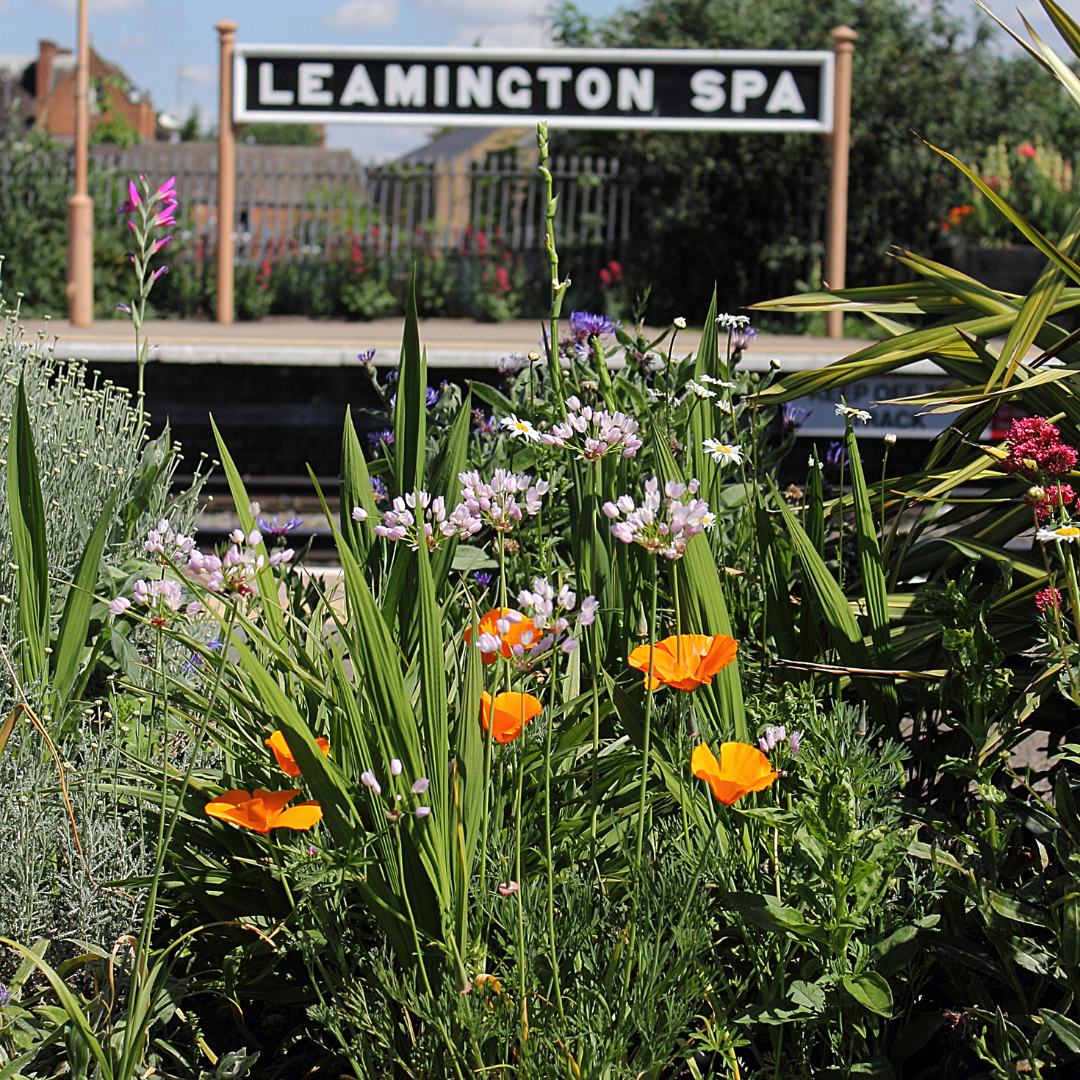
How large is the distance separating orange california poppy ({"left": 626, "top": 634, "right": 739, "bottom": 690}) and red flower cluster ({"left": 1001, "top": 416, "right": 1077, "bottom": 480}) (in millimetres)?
445

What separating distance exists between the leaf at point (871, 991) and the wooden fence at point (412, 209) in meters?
12.5

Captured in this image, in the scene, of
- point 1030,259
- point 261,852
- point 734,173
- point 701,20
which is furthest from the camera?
point 701,20

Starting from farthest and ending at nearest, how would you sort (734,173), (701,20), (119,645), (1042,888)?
(701,20) < (734,173) < (119,645) < (1042,888)

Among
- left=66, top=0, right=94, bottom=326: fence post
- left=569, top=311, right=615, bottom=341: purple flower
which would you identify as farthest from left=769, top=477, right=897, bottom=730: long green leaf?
left=66, top=0, right=94, bottom=326: fence post

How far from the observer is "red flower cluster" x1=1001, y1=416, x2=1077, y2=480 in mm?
1465

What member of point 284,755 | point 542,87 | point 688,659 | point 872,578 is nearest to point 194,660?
point 284,755

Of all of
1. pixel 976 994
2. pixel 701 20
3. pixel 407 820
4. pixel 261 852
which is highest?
pixel 701 20

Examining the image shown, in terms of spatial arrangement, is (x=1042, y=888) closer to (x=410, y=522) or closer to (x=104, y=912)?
(x=410, y=522)

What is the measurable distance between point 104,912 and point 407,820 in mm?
535

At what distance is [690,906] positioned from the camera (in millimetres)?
1312

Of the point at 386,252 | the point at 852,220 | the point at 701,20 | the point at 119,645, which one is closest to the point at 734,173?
the point at 852,220

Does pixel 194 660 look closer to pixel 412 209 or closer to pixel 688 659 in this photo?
pixel 688 659

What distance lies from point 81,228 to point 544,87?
4623 mm

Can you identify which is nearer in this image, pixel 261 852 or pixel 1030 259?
pixel 261 852
